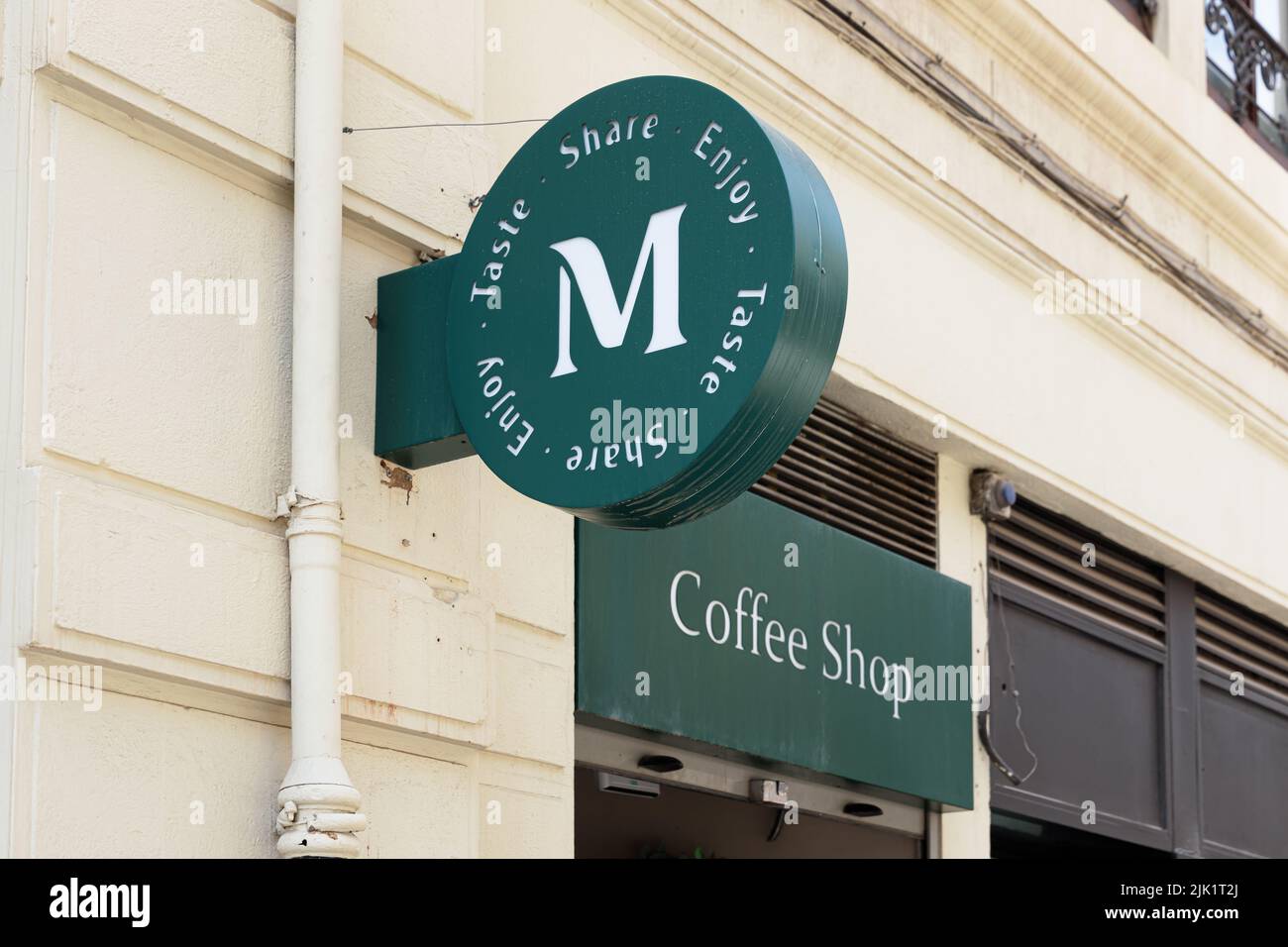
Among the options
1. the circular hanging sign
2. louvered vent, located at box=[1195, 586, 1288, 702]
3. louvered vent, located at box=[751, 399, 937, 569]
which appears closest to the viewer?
the circular hanging sign

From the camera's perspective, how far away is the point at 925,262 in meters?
8.34

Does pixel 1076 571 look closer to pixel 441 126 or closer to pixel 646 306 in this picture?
pixel 441 126

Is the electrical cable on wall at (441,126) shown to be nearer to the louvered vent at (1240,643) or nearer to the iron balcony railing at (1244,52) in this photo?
the louvered vent at (1240,643)

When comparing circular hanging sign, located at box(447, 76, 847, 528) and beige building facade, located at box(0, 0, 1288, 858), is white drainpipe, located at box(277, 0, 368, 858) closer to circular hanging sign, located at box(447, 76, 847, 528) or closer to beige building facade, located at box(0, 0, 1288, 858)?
beige building facade, located at box(0, 0, 1288, 858)

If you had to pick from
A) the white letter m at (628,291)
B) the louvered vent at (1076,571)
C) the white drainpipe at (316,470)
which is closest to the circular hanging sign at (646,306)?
the white letter m at (628,291)

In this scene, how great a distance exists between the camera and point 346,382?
211 inches

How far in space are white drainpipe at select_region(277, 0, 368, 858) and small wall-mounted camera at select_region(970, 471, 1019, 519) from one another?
418cm

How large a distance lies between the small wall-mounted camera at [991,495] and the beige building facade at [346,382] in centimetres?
6

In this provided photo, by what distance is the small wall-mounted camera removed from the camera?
341 inches

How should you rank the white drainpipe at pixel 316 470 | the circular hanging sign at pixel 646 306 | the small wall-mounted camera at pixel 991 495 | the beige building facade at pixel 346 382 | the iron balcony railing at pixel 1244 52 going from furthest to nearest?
the iron balcony railing at pixel 1244 52
the small wall-mounted camera at pixel 991 495
the white drainpipe at pixel 316 470
the circular hanging sign at pixel 646 306
the beige building facade at pixel 346 382

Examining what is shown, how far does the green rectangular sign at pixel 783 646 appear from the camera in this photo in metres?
6.38

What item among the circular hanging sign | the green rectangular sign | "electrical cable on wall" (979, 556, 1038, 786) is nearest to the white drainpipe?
the circular hanging sign
